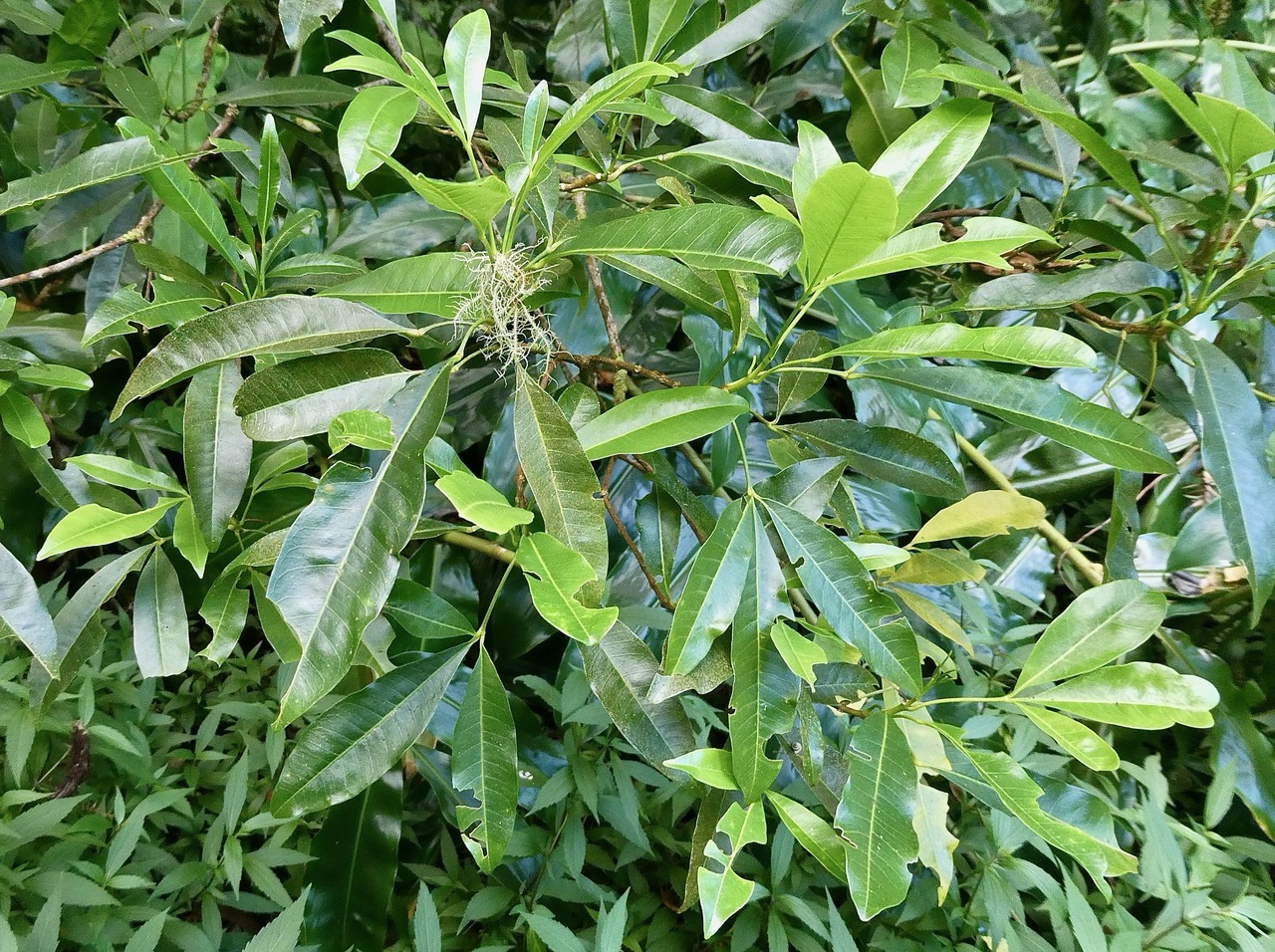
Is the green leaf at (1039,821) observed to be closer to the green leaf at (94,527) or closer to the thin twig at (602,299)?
the thin twig at (602,299)

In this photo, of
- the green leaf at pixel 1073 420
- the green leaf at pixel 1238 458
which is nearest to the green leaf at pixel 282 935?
the green leaf at pixel 1073 420

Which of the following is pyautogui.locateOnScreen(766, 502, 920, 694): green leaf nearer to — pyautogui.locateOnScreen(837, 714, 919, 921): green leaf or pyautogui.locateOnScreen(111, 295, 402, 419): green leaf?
pyautogui.locateOnScreen(837, 714, 919, 921): green leaf

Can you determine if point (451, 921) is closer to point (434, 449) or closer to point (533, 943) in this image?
point (533, 943)

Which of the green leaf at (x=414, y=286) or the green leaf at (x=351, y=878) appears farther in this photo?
the green leaf at (x=351, y=878)

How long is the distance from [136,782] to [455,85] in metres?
0.63

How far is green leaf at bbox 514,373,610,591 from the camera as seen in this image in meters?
0.30

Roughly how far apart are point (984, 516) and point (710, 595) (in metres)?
0.17

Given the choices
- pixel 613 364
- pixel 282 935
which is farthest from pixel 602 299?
pixel 282 935

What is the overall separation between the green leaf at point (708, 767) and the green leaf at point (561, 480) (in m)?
0.07

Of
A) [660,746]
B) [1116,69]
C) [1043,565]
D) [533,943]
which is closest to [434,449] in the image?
[660,746]

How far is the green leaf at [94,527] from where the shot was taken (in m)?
0.34

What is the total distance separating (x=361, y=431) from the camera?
275mm

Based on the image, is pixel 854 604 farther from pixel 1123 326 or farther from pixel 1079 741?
pixel 1123 326

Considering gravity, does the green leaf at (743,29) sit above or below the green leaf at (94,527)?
above
